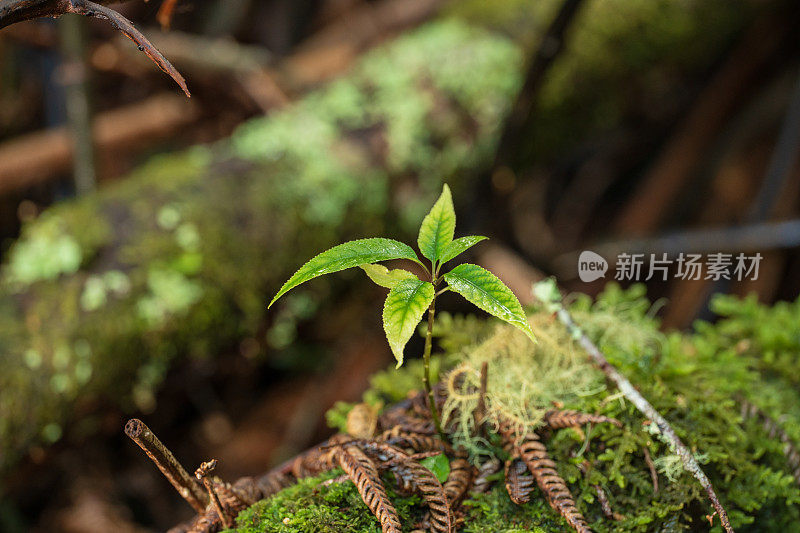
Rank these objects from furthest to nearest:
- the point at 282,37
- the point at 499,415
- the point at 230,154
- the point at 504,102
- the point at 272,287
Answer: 1. the point at 282,37
2. the point at 504,102
3. the point at 230,154
4. the point at 272,287
5. the point at 499,415

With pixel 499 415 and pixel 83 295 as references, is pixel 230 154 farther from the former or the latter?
pixel 499 415

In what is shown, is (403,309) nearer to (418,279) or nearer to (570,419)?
(418,279)

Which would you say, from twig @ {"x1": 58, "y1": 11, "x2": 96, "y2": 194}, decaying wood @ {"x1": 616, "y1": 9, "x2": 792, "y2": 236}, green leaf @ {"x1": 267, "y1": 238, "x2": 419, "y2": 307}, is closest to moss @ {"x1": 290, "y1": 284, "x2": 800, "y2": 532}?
green leaf @ {"x1": 267, "y1": 238, "x2": 419, "y2": 307}

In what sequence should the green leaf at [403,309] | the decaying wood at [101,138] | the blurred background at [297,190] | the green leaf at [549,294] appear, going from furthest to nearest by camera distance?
the decaying wood at [101,138] → the blurred background at [297,190] → the green leaf at [549,294] → the green leaf at [403,309]

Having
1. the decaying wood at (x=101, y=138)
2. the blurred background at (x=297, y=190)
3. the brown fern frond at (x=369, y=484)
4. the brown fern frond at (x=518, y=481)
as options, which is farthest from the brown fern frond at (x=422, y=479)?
the decaying wood at (x=101, y=138)

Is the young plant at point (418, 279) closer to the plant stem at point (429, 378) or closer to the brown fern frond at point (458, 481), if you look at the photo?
the plant stem at point (429, 378)

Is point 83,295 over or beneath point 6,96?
beneath

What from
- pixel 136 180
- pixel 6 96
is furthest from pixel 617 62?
pixel 6 96
